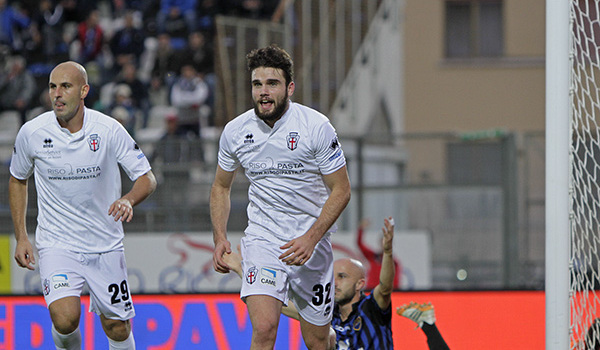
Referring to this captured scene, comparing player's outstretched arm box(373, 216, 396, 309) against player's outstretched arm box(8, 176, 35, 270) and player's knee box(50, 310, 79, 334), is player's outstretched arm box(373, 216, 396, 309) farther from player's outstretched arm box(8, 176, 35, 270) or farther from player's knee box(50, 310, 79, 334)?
player's outstretched arm box(8, 176, 35, 270)

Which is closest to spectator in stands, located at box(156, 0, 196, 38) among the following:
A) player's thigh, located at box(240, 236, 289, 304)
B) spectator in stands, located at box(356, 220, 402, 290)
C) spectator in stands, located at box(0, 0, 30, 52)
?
spectator in stands, located at box(0, 0, 30, 52)

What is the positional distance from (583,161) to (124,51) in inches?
418

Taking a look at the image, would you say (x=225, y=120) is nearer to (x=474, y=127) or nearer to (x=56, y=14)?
(x=56, y=14)

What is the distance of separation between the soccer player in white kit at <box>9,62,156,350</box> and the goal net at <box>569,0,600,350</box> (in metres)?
2.92

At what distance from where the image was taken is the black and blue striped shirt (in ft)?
19.6

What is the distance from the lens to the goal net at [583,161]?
593 centimetres

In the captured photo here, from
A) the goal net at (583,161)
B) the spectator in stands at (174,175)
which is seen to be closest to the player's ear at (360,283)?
the goal net at (583,161)

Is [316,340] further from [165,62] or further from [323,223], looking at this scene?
[165,62]

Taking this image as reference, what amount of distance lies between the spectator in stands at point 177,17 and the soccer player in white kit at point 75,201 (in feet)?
34.0

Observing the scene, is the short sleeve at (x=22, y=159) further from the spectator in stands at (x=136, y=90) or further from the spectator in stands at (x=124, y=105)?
the spectator in stands at (x=136, y=90)

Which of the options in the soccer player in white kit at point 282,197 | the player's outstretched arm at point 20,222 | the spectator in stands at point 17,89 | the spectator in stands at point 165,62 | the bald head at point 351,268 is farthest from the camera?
the spectator in stands at point 165,62

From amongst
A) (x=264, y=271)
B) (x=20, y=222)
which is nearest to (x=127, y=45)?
(x=20, y=222)

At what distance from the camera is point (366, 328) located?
6016 millimetres

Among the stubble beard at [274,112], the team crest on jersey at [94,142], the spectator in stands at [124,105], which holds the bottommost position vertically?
the team crest on jersey at [94,142]
